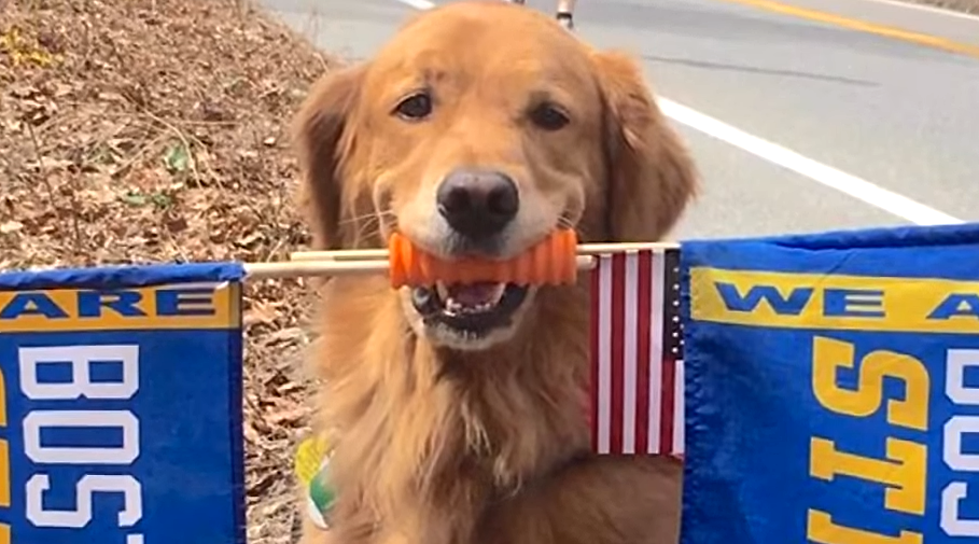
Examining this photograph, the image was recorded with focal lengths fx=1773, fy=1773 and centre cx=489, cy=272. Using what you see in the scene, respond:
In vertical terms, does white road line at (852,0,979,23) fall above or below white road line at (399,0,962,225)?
above

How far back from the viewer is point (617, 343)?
3.25 m

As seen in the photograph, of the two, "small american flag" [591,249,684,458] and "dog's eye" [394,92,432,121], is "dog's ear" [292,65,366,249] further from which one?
"small american flag" [591,249,684,458]

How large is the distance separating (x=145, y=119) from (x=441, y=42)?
4.12m

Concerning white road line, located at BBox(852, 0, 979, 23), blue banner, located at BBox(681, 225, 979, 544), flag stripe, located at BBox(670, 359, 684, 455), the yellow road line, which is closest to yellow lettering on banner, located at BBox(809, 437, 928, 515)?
blue banner, located at BBox(681, 225, 979, 544)

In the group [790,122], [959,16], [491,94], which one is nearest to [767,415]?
[491,94]

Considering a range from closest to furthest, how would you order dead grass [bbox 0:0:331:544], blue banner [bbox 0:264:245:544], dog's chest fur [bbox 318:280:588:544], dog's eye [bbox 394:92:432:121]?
blue banner [bbox 0:264:245:544] < dog's chest fur [bbox 318:280:588:544] < dog's eye [bbox 394:92:432:121] < dead grass [bbox 0:0:331:544]

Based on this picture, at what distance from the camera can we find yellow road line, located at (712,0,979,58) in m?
13.5

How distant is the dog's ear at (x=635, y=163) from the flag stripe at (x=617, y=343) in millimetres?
441

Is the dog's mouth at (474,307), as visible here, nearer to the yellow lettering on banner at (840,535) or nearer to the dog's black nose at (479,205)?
the dog's black nose at (479,205)

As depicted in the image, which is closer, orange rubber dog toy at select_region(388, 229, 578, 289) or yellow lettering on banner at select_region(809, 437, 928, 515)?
yellow lettering on banner at select_region(809, 437, 928, 515)

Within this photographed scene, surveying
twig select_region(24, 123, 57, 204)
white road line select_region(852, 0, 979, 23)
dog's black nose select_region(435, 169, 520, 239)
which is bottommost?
dog's black nose select_region(435, 169, 520, 239)

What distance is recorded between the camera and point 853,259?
290 cm

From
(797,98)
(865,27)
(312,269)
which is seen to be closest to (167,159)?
(312,269)

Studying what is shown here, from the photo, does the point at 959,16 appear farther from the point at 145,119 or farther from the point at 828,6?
the point at 145,119
